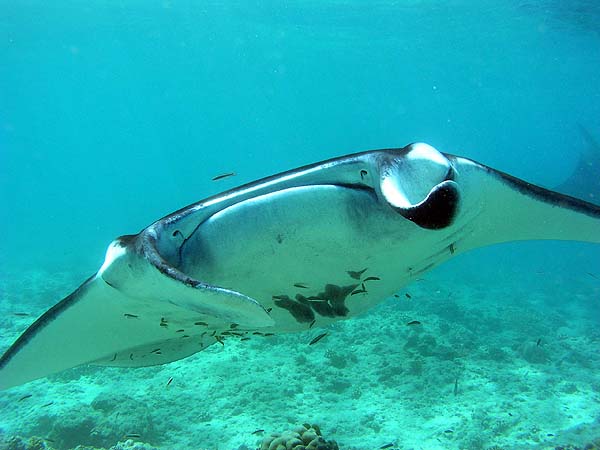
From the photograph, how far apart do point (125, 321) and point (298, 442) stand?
2.42 metres

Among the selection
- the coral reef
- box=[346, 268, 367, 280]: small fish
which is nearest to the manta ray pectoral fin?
box=[346, 268, 367, 280]: small fish

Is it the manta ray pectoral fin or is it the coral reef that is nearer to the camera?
the manta ray pectoral fin

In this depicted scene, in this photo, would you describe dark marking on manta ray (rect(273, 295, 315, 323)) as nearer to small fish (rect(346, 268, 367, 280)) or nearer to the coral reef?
small fish (rect(346, 268, 367, 280))

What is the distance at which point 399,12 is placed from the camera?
2653 centimetres

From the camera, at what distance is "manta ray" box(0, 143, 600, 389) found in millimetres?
1667

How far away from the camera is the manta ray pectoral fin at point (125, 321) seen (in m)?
1.55

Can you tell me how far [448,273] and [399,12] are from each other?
57.3ft

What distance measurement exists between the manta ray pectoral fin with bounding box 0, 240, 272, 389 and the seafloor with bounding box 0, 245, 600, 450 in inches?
109

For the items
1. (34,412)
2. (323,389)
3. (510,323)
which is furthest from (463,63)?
(34,412)

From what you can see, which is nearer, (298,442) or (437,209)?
(437,209)

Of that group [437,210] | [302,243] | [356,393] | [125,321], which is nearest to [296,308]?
[302,243]

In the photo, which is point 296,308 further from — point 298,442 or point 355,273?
point 298,442

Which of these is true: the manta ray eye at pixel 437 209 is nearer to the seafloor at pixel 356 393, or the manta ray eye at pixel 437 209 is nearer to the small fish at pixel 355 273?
the small fish at pixel 355 273

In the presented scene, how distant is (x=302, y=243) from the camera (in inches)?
80.0
